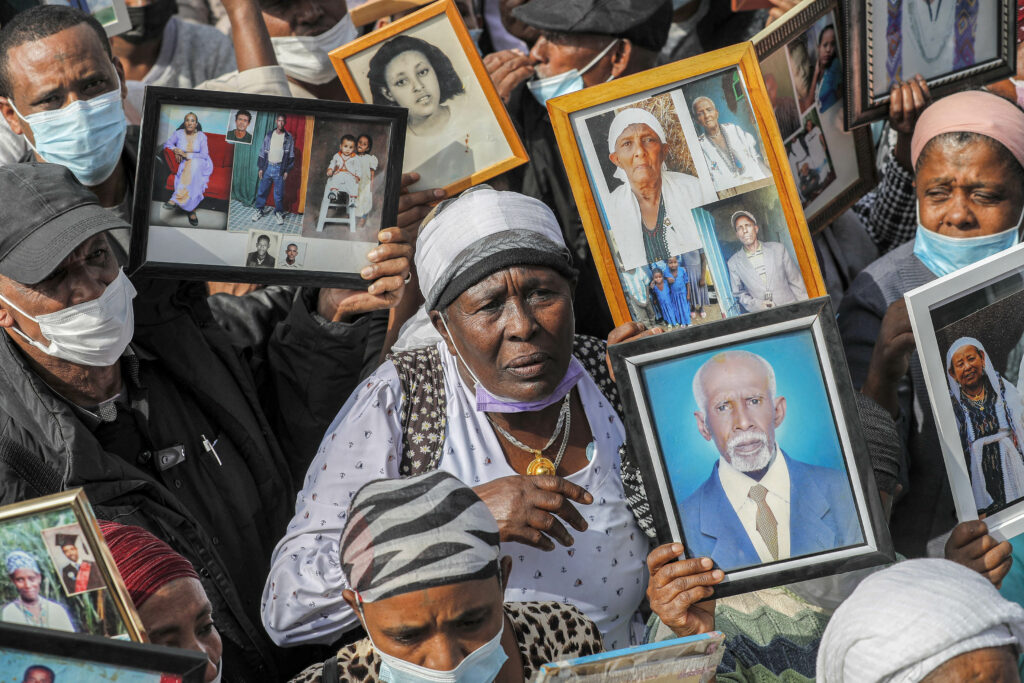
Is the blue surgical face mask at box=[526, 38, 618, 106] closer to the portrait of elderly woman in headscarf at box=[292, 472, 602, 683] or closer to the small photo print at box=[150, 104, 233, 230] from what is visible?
the small photo print at box=[150, 104, 233, 230]

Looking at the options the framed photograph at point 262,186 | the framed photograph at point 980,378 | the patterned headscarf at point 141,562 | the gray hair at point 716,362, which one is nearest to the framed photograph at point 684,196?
the framed photograph at point 980,378

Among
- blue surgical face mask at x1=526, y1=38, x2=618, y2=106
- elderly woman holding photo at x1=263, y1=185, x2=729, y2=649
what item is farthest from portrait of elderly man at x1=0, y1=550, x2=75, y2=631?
blue surgical face mask at x1=526, y1=38, x2=618, y2=106

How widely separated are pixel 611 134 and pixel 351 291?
3.10 feet

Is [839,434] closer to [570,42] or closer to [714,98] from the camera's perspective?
[714,98]

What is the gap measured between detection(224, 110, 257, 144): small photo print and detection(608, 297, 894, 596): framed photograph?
4.24 ft

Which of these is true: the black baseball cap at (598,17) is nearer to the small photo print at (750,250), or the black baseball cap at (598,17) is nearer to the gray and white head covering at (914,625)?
the small photo print at (750,250)

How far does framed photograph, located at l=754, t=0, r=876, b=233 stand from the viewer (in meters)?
3.96

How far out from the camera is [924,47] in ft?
14.0

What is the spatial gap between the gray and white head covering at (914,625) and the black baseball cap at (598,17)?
2478mm

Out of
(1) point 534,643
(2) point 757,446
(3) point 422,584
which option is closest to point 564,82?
(2) point 757,446

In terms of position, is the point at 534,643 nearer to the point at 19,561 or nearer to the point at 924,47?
the point at 19,561

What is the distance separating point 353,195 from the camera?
327 centimetres

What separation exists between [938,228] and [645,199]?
3.86 feet

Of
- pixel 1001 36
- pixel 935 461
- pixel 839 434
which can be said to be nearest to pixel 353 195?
pixel 839 434
